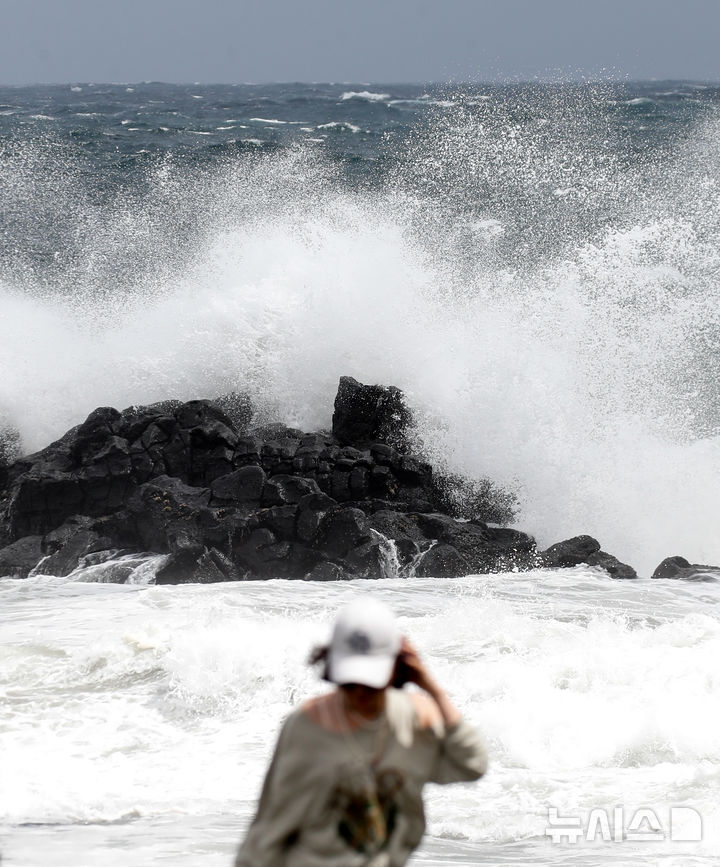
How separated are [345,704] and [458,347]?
1261 cm

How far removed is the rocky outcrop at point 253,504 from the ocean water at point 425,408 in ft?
1.59

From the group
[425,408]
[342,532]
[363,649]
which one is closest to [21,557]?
[342,532]

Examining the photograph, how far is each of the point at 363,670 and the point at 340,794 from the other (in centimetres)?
30

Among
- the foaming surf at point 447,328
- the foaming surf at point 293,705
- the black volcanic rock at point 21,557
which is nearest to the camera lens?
the foaming surf at point 293,705

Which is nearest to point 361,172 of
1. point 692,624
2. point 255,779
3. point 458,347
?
point 458,347

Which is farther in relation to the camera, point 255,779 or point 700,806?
point 255,779

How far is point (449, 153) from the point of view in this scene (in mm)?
25688

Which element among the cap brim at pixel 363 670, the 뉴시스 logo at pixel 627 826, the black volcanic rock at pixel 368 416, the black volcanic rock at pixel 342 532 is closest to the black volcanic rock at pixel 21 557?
the black volcanic rock at pixel 342 532

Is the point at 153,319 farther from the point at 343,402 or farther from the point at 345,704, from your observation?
the point at 345,704

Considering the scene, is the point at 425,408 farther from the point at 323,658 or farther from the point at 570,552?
the point at 323,658

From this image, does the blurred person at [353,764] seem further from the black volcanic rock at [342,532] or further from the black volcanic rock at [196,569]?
the black volcanic rock at [342,532]

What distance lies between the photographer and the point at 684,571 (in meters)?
10.2

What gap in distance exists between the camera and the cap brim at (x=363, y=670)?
223 centimetres

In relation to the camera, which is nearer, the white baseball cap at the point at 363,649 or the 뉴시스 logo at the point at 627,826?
the white baseball cap at the point at 363,649
